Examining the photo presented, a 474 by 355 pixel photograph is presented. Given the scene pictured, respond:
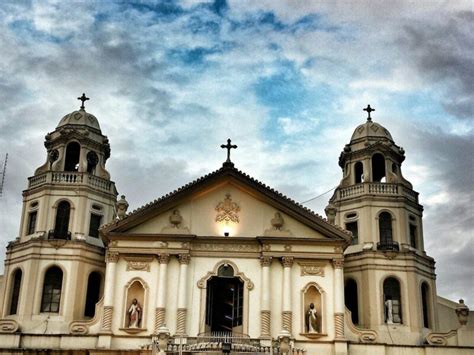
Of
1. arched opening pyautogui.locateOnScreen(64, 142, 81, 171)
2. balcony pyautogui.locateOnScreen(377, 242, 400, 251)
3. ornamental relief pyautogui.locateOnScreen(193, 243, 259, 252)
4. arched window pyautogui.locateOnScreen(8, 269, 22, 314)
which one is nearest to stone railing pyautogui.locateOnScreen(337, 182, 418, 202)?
balcony pyautogui.locateOnScreen(377, 242, 400, 251)

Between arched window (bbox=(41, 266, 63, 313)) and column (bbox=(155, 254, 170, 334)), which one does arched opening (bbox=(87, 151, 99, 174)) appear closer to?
arched window (bbox=(41, 266, 63, 313))

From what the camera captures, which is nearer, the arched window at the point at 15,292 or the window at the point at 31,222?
the arched window at the point at 15,292

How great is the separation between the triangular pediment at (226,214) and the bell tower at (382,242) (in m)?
2.21

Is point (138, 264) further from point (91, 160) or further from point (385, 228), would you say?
point (385, 228)

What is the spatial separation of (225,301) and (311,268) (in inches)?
213

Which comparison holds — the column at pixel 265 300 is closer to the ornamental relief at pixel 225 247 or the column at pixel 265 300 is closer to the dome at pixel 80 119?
the ornamental relief at pixel 225 247

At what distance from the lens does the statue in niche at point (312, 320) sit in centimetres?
3706

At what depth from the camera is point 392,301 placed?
4222 centimetres

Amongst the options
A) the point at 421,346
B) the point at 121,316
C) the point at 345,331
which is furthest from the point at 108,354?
the point at 421,346

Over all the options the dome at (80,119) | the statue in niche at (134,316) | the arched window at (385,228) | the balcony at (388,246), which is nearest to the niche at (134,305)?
the statue in niche at (134,316)

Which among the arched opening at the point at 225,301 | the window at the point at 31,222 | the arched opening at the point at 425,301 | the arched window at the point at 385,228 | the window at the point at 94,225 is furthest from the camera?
the arched window at the point at 385,228

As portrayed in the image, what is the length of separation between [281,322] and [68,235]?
1451cm

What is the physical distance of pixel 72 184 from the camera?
143ft

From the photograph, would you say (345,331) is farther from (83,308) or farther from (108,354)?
(83,308)
